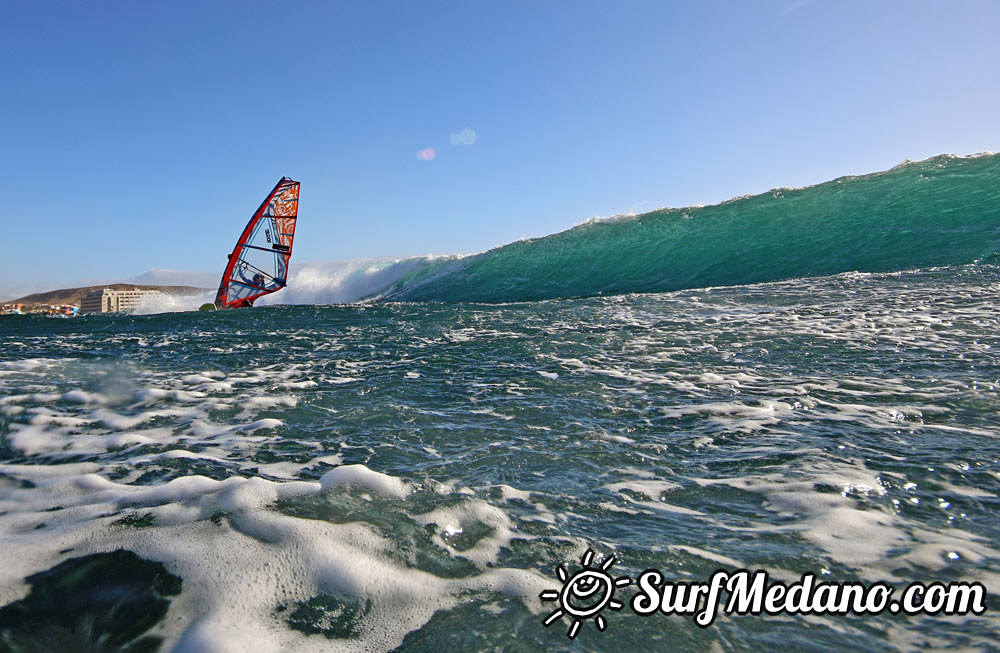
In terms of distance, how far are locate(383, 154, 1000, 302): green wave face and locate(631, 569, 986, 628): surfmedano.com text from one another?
911 centimetres

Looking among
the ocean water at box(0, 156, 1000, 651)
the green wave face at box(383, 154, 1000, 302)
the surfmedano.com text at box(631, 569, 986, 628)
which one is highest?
the green wave face at box(383, 154, 1000, 302)

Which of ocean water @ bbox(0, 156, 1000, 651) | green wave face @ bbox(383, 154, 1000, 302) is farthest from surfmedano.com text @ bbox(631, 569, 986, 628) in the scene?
green wave face @ bbox(383, 154, 1000, 302)

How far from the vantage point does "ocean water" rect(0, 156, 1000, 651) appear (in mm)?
1275

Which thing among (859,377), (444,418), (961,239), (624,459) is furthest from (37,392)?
(961,239)

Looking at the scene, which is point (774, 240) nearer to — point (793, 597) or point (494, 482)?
A: point (494, 482)

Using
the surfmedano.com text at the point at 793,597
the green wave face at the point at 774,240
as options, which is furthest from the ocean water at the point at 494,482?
the green wave face at the point at 774,240

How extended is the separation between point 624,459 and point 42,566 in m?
2.00

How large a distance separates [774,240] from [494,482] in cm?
1204

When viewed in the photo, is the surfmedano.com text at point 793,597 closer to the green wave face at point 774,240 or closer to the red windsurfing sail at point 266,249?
the green wave face at point 774,240

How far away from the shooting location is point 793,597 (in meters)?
1.36

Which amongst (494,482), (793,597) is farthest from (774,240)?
(793,597)

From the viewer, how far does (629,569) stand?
4.80 ft

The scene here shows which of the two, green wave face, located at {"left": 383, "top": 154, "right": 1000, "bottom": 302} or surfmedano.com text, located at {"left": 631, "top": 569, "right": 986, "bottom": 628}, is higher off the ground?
green wave face, located at {"left": 383, "top": 154, "right": 1000, "bottom": 302}

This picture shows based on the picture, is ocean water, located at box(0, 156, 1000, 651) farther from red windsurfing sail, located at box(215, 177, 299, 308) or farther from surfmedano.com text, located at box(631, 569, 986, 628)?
red windsurfing sail, located at box(215, 177, 299, 308)
